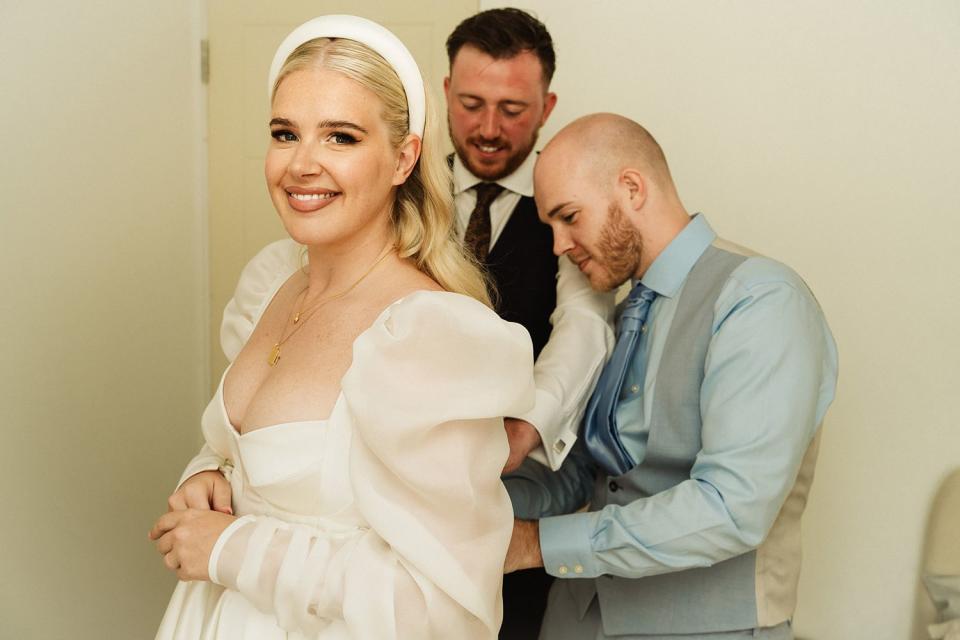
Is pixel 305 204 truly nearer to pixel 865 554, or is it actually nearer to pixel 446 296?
pixel 446 296

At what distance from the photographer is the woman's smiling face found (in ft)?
4.71

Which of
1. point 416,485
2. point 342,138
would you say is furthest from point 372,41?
point 416,485

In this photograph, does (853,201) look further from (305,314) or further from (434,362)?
(434,362)

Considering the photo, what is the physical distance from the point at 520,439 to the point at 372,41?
827 millimetres

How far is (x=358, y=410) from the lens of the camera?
1.25 m

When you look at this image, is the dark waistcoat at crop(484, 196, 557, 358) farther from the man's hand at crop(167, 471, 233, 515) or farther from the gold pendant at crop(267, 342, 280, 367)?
the man's hand at crop(167, 471, 233, 515)

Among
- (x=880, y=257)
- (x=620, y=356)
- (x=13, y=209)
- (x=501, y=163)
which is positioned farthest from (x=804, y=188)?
(x=13, y=209)

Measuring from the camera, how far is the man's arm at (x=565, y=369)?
1.90 metres

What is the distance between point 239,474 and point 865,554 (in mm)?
2171

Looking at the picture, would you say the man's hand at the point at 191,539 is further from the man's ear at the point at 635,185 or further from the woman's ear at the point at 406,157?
the man's ear at the point at 635,185

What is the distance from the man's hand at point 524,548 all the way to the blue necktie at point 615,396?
0.86 feet

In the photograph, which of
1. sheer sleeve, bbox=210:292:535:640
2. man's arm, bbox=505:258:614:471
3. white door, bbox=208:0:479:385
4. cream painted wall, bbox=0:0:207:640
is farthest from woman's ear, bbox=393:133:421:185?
white door, bbox=208:0:479:385

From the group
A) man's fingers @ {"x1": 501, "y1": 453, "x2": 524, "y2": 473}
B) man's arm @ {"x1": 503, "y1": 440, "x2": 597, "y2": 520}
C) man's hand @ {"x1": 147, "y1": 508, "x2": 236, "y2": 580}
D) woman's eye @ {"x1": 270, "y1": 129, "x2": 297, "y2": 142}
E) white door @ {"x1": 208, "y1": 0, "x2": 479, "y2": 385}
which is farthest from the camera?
white door @ {"x1": 208, "y1": 0, "x2": 479, "y2": 385}

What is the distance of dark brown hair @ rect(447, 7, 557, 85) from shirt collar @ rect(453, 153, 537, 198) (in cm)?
26
